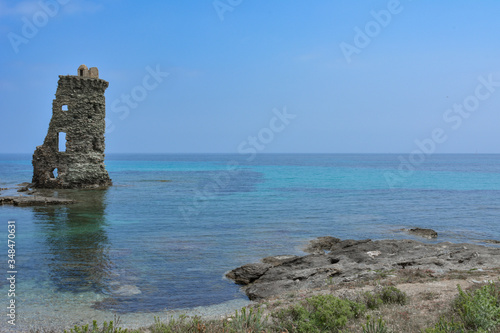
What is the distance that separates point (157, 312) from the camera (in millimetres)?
10570

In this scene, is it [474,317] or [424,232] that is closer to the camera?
[474,317]

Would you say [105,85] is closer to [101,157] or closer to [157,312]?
[101,157]

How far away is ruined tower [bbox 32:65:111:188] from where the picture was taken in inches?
1455

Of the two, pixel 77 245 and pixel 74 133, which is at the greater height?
pixel 74 133

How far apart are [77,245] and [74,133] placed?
22.5 metres

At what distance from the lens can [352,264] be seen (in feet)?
45.4

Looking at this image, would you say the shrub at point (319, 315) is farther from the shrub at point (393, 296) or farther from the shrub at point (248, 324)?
the shrub at point (393, 296)

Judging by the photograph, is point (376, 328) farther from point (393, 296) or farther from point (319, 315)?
point (393, 296)

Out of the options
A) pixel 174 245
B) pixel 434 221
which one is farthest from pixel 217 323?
pixel 434 221

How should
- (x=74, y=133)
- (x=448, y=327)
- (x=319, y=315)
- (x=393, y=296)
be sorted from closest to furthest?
1. (x=448, y=327)
2. (x=319, y=315)
3. (x=393, y=296)
4. (x=74, y=133)

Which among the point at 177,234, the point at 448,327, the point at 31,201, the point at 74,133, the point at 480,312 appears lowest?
the point at 177,234

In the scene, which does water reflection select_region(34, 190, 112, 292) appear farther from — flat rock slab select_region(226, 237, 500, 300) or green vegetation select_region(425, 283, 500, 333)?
green vegetation select_region(425, 283, 500, 333)

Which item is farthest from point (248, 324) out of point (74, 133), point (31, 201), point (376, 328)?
point (74, 133)

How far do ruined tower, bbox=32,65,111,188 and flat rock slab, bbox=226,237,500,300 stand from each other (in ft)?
91.8
